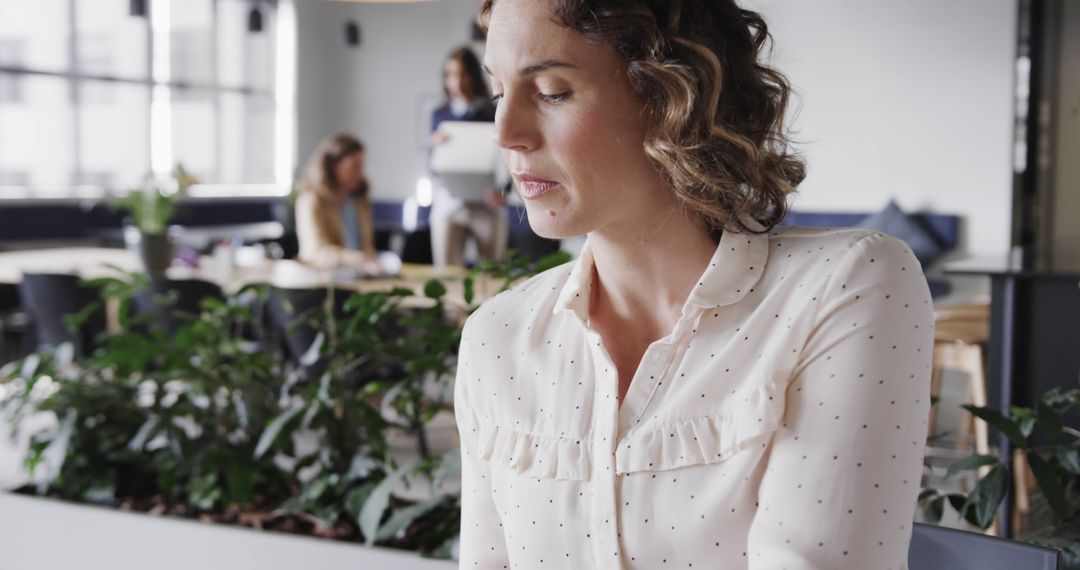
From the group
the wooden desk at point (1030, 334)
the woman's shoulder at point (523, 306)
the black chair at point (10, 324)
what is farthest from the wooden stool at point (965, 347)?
the black chair at point (10, 324)

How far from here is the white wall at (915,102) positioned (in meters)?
6.72

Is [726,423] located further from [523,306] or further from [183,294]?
[183,294]

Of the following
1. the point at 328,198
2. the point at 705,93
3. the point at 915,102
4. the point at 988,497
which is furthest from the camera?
the point at 915,102

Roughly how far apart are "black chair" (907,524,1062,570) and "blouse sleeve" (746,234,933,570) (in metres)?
0.23

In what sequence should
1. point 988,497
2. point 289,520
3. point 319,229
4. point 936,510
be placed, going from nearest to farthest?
point 988,497 < point 936,510 < point 289,520 < point 319,229

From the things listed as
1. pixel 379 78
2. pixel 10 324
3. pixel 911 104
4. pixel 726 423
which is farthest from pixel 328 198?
pixel 379 78

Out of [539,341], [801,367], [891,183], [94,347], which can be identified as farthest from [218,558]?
[891,183]

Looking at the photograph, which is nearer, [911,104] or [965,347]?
[965,347]

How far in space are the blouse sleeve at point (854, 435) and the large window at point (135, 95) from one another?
8294 mm

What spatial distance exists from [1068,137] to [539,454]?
685 cm

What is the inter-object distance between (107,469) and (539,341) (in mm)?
1857

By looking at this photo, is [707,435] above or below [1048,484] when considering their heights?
above

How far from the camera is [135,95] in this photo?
401 inches

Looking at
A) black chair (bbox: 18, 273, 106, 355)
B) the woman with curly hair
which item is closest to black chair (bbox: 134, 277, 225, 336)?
black chair (bbox: 18, 273, 106, 355)
